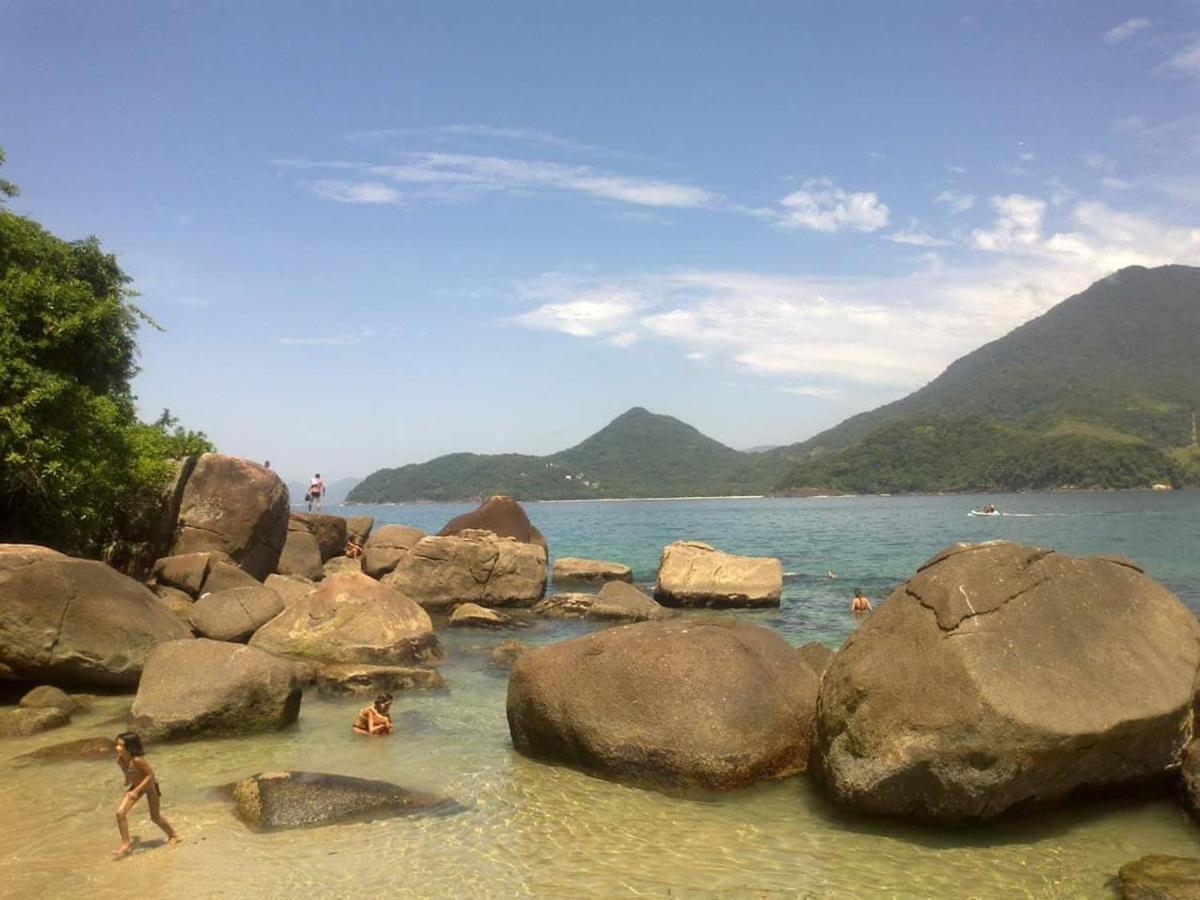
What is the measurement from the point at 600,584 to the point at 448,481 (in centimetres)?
17044

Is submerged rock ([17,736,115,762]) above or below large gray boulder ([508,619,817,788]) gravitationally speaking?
below

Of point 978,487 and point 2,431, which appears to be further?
point 978,487

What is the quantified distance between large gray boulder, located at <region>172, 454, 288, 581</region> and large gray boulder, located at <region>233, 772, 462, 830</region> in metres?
14.2

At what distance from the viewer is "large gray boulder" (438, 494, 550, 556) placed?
31.0m

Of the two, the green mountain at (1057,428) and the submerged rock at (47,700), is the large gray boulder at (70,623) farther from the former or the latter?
the green mountain at (1057,428)

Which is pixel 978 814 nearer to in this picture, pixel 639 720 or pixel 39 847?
pixel 639 720

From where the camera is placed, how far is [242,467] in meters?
22.9

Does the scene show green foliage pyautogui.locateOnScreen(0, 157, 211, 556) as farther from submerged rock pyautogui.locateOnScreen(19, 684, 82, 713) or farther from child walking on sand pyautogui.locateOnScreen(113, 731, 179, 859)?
child walking on sand pyautogui.locateOnScreen(113, 731, 179, 859)

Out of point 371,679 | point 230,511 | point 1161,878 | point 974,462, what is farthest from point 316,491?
point 974,462

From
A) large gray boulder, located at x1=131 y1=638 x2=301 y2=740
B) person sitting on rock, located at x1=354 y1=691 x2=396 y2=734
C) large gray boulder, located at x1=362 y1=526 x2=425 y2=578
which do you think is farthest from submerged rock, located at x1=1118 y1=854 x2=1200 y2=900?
large gray boulder, located at x1=362 y1=526 x2=425 y2=578

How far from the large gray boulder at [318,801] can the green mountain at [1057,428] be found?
12299 cm

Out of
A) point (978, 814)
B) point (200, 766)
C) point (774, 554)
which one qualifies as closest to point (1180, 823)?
point (978, 814)

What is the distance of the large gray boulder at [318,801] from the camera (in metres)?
8.27

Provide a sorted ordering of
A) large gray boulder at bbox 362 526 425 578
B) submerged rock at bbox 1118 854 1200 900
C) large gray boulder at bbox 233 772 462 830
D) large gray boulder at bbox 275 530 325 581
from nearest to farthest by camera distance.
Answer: submerged rock at bbox 1118 854 1200 900 → large gray boulder at bbox 233 772 462 830 → large gray boulder at bbox 275 530 325 581 → large gray boulder at bbox 362 526 425 578
